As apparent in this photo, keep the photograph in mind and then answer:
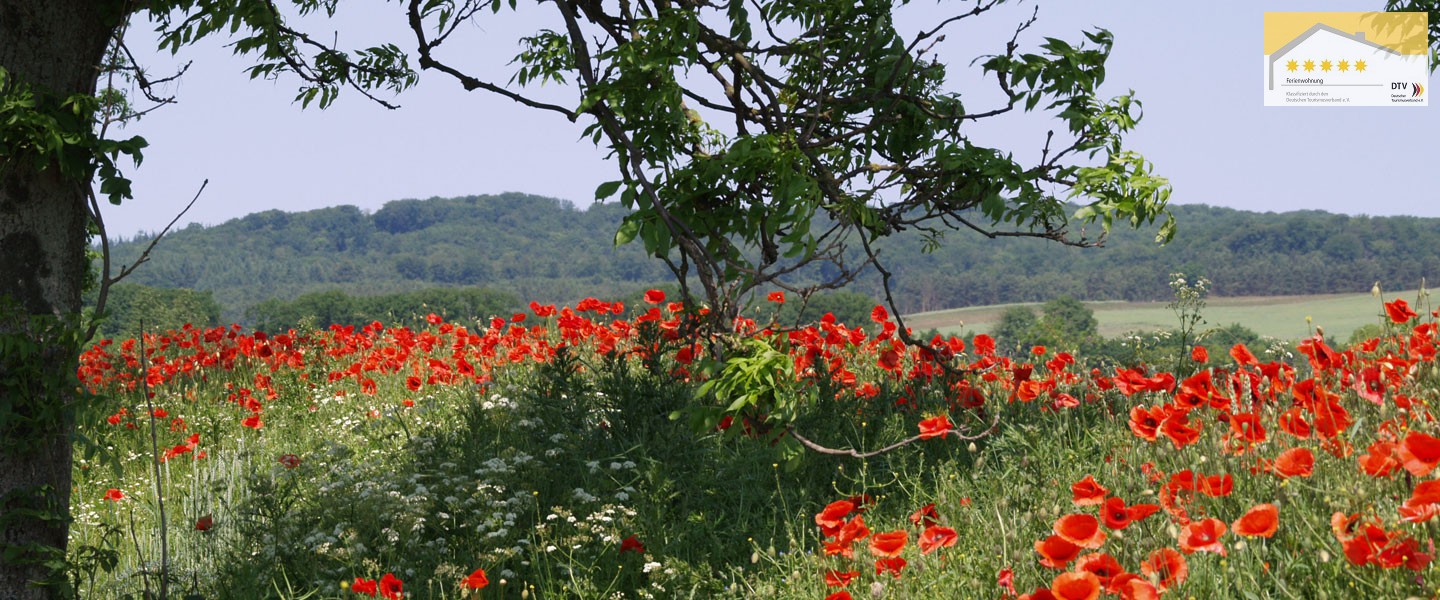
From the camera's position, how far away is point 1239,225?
6625cm

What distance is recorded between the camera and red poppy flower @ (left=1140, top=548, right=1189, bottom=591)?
7.41ft

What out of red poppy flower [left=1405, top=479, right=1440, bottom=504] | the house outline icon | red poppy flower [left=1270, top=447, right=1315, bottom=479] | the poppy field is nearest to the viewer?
red poppy flower [left=1405, top=479, right=1440, bottom=504]

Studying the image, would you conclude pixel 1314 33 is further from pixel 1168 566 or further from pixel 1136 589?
pixel 1136 589

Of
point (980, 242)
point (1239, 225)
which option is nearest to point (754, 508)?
point (980, 242)

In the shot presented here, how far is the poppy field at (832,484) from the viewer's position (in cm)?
268

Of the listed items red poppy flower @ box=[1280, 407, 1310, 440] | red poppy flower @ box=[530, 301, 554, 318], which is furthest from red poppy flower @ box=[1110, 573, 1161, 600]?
red poppy flower @ box=[530, 301, 554, 318]

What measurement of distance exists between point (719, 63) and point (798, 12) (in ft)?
1.41

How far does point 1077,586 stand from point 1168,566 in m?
0.35

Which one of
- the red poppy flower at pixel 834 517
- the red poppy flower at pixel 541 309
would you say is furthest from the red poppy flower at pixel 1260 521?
the red poppy flower at pixel 541 309

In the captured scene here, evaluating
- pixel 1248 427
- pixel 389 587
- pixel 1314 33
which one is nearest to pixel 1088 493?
pixel 1248 427

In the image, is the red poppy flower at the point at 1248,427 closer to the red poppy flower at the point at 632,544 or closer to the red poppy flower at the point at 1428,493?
the red poppy flower at the point at 1428,493

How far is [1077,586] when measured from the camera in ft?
6.99

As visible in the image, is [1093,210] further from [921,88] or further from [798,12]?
[798,12]

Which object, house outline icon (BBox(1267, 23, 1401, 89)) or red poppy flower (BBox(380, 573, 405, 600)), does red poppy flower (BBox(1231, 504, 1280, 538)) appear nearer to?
red poppy flower (BBox(380, 573, 405, 600))
